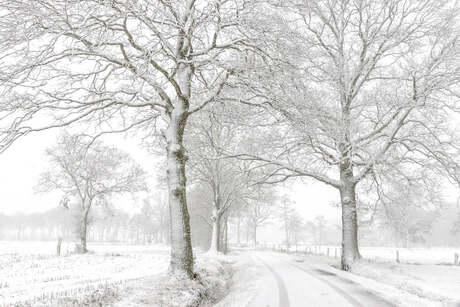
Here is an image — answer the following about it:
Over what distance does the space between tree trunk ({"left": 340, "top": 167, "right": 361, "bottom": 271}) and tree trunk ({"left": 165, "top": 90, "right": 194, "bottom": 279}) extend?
869cm

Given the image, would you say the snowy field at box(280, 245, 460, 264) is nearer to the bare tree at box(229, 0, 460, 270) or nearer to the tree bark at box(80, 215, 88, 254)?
the bare tree at box(229, 0, 460, 270)

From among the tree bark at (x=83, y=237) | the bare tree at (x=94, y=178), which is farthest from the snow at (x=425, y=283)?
the tree bark at (x=83, y=237)

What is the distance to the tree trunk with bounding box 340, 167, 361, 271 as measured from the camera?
15.1 metres

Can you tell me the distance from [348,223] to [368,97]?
228 inches

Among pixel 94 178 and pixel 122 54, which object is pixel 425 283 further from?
pixel 94 178

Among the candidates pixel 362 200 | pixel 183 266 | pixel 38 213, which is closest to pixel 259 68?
pixel 183 266

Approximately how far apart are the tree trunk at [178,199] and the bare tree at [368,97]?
95.7 inches

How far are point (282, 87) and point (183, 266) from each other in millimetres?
5439

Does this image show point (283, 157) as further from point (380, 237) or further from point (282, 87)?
point (380, 237)

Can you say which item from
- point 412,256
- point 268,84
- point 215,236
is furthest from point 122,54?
point 412,256

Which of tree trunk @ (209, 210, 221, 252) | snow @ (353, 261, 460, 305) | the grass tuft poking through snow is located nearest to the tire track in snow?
the grass tuft poking through snow

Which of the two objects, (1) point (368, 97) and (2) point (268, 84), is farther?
(1) point (368, 97)

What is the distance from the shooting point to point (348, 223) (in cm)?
1559

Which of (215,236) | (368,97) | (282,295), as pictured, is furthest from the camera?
(215,236)
